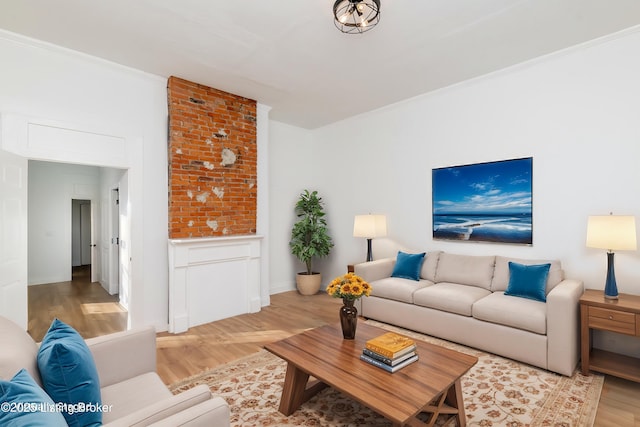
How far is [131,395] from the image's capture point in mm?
1658

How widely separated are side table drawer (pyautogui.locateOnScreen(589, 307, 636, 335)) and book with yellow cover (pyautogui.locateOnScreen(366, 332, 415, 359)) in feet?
5.65

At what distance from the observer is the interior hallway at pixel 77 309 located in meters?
3.94

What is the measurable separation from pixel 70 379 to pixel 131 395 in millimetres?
443

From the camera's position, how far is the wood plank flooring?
2.39 metres

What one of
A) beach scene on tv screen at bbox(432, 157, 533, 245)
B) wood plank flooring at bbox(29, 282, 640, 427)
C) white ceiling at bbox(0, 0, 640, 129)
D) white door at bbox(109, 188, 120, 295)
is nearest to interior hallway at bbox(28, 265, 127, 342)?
wood plank flooring at bbox(29, 282, 640, 427)

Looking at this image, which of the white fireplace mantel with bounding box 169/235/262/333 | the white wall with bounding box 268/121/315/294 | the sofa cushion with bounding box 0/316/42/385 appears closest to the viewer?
the sofa cushion with bounding box 0/316/42/385

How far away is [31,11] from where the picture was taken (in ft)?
8.64

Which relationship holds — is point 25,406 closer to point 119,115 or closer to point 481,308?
point 481,308

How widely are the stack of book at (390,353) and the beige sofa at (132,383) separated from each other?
3.49 feet

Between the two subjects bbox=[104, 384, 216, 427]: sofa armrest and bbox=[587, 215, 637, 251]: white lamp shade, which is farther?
bbox=[587, 215, 637, 251]: white lamp shade

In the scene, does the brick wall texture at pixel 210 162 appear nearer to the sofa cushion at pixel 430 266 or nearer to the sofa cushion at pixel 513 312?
the sofa cushion at pixel 430 266

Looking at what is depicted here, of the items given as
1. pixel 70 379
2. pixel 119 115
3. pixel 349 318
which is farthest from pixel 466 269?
pixel 119 115

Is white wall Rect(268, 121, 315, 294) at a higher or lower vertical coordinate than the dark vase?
higher

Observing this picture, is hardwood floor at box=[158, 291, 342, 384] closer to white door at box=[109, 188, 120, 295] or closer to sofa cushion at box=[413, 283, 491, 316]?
sofa cushion at box=[413, 283, 491, 316]
